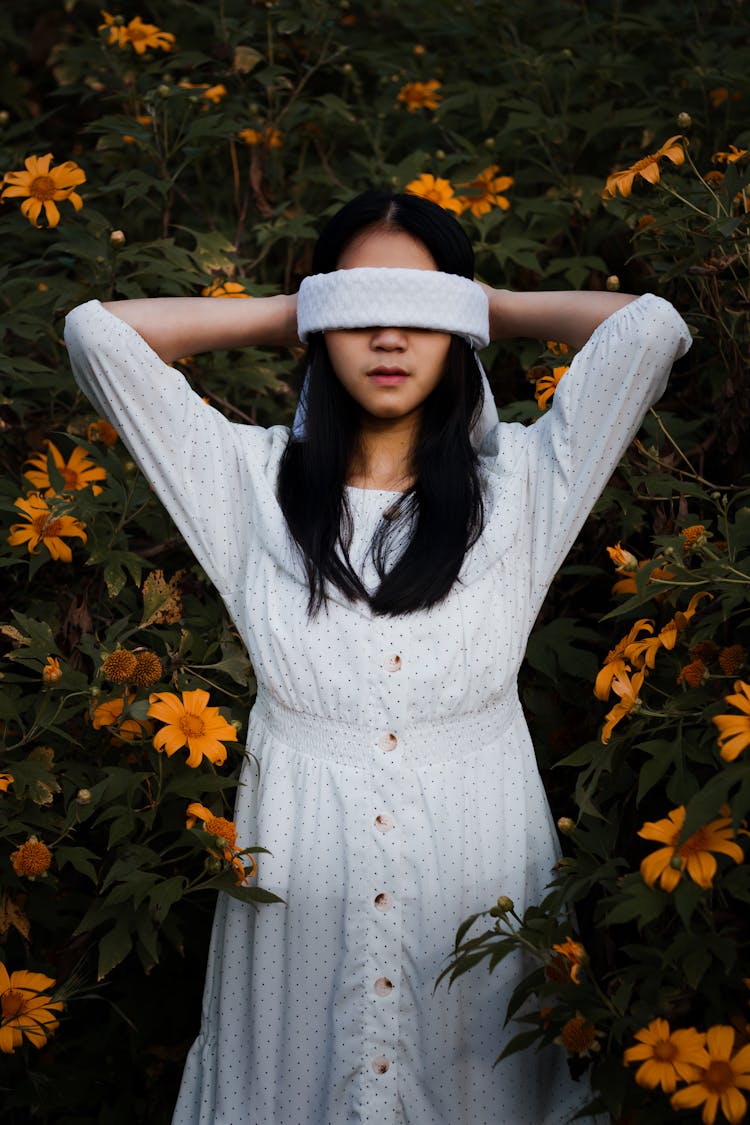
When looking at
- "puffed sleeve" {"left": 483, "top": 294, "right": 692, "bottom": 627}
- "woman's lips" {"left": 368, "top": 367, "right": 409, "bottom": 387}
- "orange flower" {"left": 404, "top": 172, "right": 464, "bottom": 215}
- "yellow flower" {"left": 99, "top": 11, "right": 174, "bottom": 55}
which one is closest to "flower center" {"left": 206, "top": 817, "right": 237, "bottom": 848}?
"puffed sleeve" {"left": 483, "top": 294, "right": 692, "bottom": 627}

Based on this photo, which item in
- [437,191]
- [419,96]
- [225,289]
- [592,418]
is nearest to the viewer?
[592,418]

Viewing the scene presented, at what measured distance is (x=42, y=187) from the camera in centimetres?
229

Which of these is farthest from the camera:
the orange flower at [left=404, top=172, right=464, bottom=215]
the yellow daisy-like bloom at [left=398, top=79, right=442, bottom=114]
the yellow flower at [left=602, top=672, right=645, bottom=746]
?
the yellow daisy-like bloom at [left=398, top=79, right=442, bottom=114]

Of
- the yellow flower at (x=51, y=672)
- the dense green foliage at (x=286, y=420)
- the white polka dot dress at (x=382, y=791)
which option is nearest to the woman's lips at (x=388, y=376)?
the white polka dot dress at (x=382, y=791)

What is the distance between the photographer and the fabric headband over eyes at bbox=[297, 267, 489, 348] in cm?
168

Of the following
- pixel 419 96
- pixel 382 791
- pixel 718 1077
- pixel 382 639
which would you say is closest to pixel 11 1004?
pixel 382 791

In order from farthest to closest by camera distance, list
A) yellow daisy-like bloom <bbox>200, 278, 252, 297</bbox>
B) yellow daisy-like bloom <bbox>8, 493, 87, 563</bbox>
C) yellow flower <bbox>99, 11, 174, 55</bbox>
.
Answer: yellow flower <bbox>99, 11, 174, 55</bbox>
yellow daisy-like bloom <bbox>200, 278, 252, 297</bbox>
yellow daisy-like bloom <bbox>8, 493, 87, 563</bbox>

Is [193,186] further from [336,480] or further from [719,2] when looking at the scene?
[336,480]

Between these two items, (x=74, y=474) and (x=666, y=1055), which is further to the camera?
(x=74, y=474)

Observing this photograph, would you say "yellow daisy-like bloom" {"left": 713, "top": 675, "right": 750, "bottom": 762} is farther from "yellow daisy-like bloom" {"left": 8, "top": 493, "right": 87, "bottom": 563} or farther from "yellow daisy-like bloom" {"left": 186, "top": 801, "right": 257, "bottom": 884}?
"yellow daisy-like bloom" {"left": 8, "top": 493, "right": 87, "bottom": 563}

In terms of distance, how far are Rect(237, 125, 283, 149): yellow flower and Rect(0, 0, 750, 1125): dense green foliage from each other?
14 mm

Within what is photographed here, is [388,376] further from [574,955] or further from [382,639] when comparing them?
[574,955]

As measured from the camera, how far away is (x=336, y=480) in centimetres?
179

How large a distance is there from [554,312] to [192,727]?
754mm
